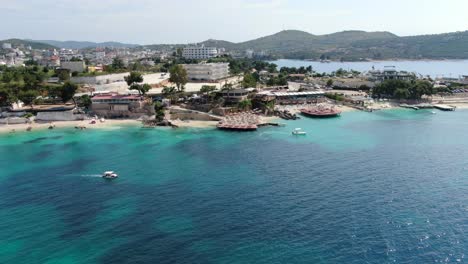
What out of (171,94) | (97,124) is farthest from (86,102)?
(171,94)

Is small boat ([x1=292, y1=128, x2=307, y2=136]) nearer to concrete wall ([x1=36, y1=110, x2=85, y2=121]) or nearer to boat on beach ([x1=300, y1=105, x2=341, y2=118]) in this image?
boat on beach ([x1=300, y1=105, x2=341, y2=118])

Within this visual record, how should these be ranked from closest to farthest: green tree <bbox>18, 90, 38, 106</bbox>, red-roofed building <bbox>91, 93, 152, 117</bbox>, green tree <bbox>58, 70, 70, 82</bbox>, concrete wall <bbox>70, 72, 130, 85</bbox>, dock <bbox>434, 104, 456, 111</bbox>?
red-roofed building <bbox>91, 93, 152, 117</bbox>
green tree <bbox>18, 90, 38, 106</bbox>
dock <bbox>434, 104, 456, 111</bbox>
green tree <bbox>58, 70, 70, 82</bbox>
concrete wall <bbox>70, 72, 130, 85</bbox>

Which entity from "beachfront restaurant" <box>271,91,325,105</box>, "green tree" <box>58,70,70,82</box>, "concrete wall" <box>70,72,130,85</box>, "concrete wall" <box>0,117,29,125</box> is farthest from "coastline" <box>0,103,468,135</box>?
"concrete wall" <box>70,72,130,85</box>

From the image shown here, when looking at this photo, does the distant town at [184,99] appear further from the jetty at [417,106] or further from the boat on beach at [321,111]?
the jetty at [417,106]

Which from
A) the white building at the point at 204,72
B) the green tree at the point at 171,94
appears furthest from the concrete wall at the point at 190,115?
the white building at the point at 204,72

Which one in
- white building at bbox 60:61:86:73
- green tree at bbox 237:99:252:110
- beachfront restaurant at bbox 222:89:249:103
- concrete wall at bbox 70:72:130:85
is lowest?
green tree at bbox 237:99:252:110

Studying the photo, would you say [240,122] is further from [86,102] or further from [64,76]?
[64,76]

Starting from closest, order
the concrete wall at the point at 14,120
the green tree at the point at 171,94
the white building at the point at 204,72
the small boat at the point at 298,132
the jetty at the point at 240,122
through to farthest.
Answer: the small boat at the point at 298,132, the jetty at the point at 240,122, the concrete wall at the point at 14,120, the green tree at the point at 171,94, the white building at the point at 204,72

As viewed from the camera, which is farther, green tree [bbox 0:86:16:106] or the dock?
the dock
